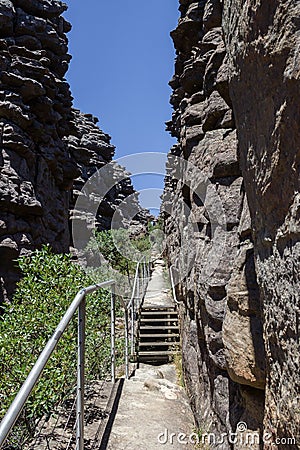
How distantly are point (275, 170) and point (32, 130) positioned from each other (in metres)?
14.8

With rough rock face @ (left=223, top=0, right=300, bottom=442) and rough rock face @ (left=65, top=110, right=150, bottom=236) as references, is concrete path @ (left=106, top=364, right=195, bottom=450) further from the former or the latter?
rough rock face @ (left=65, top=110, right=150, bottom=236)

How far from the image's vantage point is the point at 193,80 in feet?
17.5

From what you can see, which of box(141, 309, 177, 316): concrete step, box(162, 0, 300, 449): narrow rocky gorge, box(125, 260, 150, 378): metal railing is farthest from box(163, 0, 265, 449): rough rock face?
box(141, 309, 177, 316): concrete step

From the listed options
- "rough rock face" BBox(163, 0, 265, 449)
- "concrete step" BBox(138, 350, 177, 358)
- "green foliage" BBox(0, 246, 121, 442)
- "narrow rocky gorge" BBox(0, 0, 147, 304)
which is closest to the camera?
"rough rock face" BBox(163, 0, 265, 449)

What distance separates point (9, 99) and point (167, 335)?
408 inches

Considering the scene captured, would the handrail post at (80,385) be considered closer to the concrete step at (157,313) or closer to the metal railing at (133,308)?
the metal railing at (133,308)

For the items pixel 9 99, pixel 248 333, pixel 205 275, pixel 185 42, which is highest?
pixel 9 99

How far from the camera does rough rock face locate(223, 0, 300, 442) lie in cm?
139

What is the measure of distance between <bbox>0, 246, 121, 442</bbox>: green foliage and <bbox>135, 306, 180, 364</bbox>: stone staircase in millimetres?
2557

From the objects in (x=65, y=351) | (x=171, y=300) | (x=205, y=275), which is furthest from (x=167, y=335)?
(x=205, y=275)

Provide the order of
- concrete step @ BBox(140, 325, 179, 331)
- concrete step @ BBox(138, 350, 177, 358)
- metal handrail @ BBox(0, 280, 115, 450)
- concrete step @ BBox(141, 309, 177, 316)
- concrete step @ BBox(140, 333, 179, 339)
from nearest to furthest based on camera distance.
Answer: metal handrail @ BBox(0, 280, 115, 450), concrete step @ BBox(138, 350, 177, 358), concrete step @ BBox(140, 333, 179, 339), concrete step @ BBox(140, 325, 179, 331), concrete step @ BBox(141, 309, 177, 316)

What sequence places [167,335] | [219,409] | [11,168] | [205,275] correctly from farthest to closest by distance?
[11,168] < [167,335] < [205,275] < [219,409]

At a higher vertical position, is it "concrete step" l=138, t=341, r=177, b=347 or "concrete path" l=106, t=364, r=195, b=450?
"concrete path" l=106, t=364, r=195, b=450

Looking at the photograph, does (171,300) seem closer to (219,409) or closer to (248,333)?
(219,409)
